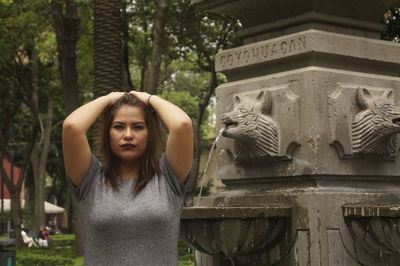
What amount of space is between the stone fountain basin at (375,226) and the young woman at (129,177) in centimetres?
257

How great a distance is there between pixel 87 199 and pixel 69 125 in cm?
32

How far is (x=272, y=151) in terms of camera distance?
21.2 feet

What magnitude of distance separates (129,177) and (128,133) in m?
0.19

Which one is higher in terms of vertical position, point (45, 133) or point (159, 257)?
point (45, 133)

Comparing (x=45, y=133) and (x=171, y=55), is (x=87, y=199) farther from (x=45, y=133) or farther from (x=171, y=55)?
(x=45, y=133)

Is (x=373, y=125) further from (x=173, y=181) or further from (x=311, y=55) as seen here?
(x=173, y=181)

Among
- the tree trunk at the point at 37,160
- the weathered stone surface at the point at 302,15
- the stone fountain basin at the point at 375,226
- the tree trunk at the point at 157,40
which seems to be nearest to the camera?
the stone fountain basin at the point at 375,226

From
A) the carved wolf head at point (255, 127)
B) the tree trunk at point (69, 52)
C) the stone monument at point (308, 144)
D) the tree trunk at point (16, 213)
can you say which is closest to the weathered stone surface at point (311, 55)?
the stone monument at point (308, 144)

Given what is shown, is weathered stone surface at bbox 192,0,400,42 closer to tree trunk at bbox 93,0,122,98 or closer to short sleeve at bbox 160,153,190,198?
short sleeve at bbox 160,153,190,198

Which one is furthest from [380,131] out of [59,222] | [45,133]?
[59,222]

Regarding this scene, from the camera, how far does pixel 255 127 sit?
21.2 ft

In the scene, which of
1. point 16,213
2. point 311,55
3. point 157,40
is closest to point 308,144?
point 311,55

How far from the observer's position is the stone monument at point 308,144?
239 inches

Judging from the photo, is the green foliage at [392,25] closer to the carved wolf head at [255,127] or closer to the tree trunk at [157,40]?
the tree trunk at [157,40]
